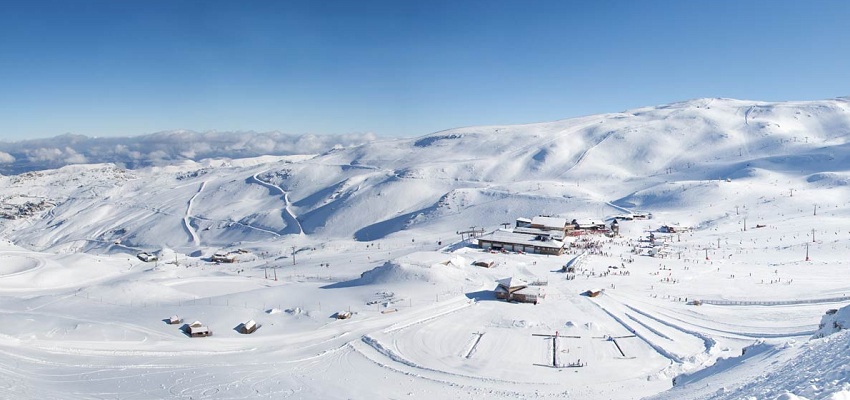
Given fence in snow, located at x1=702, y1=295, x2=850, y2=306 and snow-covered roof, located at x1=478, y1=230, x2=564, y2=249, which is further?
snow-covered roof, located at x1=478, y1=230, x2=564, y2=249

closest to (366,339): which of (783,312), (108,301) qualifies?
(108,301)

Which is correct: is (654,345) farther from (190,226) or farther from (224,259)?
(190,226)

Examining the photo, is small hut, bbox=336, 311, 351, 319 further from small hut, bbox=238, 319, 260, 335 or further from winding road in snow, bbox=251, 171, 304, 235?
winding road in snow, bbox=251, 171, 304, 235

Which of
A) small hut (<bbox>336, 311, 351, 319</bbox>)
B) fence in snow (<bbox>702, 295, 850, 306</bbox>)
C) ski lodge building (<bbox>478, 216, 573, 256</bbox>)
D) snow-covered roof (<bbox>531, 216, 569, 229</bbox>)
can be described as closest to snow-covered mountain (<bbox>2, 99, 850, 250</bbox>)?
snow-covered roof (<bbox>531, 216, 569, 229</bbox>)

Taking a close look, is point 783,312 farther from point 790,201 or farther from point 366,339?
→ point 790,201

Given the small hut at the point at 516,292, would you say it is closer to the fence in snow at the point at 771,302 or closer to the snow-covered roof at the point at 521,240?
the fence in snow at the point at 771,302

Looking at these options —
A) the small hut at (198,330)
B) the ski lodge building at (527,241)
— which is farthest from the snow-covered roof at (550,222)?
the small hut at (198,330)

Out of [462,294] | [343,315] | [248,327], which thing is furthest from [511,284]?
[248,327]
